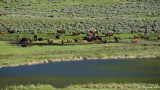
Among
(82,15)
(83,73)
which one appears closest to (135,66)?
(83,73)

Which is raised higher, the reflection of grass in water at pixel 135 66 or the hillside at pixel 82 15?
the reflection of grass in water at pixel 135 66

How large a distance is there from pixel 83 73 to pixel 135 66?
696 centimetres

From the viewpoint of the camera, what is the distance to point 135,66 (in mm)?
37750

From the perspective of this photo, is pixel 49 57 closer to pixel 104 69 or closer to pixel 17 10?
pixel 104 69

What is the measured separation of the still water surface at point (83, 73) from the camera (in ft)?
101

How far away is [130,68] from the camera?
3672 centimetres

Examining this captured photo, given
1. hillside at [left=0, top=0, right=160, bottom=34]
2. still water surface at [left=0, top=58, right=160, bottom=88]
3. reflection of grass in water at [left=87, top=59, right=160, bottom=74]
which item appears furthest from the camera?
hillside at [left=0, top=0, right=160, bottom=34]

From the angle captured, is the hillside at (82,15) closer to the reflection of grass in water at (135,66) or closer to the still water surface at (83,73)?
the reflection of grass in water at (135,66)

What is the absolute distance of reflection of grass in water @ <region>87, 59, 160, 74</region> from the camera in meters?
35.7

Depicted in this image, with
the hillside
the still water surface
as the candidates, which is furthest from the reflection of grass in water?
the hillside

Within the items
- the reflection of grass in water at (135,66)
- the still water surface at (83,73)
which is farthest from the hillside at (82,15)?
the still water surface at (83,73)

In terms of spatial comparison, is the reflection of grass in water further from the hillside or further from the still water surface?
the hillside

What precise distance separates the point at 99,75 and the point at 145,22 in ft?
155

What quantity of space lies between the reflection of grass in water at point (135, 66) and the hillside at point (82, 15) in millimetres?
26088
